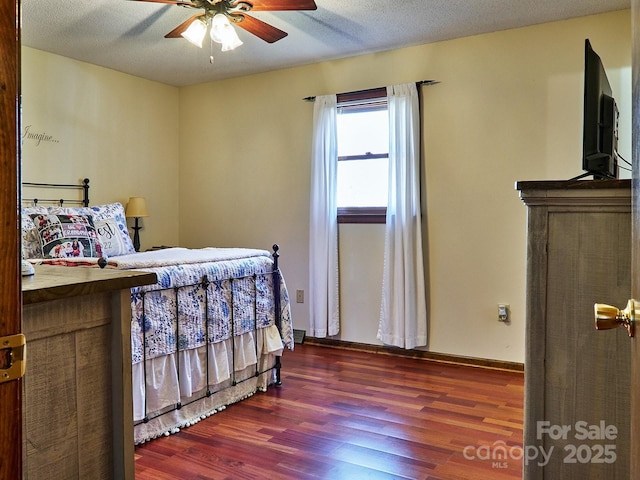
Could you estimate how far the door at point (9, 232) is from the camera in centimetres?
60

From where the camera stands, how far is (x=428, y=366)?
359 centimetres

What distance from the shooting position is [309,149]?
4.24m

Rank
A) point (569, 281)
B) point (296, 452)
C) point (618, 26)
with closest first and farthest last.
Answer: point (569, 281) < point (296, 452) < point (618, 26)

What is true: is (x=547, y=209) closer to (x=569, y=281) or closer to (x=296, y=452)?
(x=569, y=281)

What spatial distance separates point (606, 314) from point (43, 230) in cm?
324

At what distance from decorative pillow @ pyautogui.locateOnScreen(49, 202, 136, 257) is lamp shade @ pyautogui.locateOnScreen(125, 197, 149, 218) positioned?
0.49 meters

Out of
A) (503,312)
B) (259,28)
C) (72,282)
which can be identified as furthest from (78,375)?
(503,312)

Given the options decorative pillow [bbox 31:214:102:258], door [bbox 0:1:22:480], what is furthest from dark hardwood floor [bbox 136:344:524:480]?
door [bbox 0:1:22:480]

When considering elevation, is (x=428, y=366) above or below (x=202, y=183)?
below

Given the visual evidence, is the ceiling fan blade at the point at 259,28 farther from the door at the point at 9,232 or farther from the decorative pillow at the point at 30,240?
the door at the point at 9,232

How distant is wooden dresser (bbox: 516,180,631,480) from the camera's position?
111 cm

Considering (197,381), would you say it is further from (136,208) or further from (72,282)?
(136,208)

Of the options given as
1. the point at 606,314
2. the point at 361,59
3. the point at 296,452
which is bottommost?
the point at 296,452

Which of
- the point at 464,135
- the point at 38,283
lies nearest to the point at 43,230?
the point at 38,283
